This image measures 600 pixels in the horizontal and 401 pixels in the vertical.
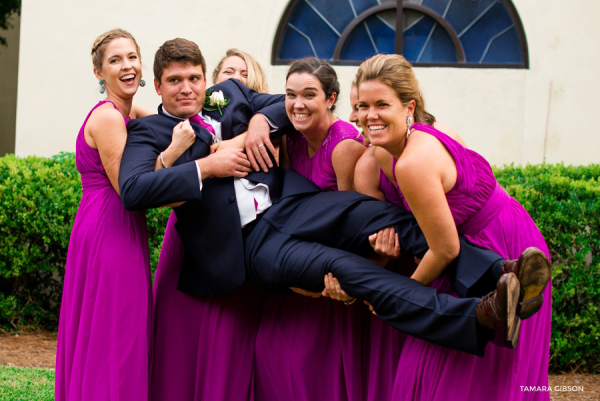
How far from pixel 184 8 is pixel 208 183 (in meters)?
5.79

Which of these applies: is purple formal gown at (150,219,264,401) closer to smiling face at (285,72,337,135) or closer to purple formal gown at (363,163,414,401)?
purple formal gown at (363,163,414,401)

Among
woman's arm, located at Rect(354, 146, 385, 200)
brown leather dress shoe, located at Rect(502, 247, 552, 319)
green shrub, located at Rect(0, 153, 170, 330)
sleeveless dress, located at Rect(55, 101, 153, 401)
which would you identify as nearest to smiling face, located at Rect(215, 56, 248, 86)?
sleeveless dress, located at Rect(55, 101, 153, 401)

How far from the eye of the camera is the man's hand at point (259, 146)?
3.61m

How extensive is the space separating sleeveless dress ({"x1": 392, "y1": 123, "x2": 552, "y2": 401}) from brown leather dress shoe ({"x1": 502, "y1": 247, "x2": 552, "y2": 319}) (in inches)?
14.4

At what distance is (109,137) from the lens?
3.45 m

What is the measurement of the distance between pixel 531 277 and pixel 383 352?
45.5 inches

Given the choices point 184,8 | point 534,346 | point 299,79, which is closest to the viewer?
point 534,346

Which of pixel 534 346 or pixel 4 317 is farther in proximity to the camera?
pixel 4 317

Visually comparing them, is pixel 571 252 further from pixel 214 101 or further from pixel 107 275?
pixel 107 275

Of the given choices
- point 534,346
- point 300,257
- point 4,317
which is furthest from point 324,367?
point 4,317

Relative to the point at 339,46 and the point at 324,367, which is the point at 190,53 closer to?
the point at 324,367

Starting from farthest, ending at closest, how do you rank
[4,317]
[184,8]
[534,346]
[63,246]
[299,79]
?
[184,8], [4,317], [63,246], [299,79], [534,346]

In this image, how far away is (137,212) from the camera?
3.66 meters

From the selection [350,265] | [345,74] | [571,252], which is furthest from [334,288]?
[345,74]
